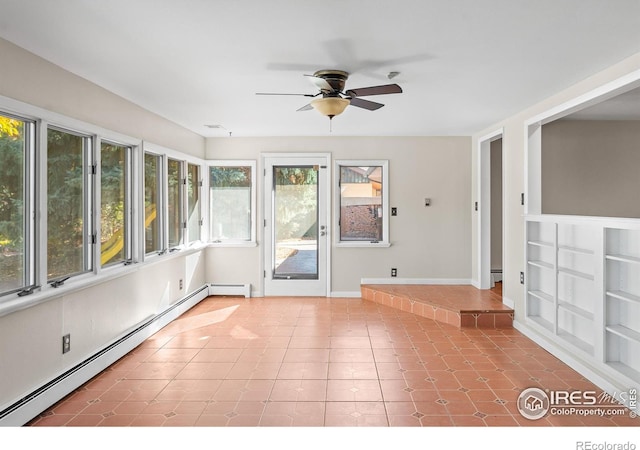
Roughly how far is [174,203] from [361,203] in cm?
274

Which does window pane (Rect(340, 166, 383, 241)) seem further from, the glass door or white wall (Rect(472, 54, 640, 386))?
white wall (Rect(472, 54, 640, 386))

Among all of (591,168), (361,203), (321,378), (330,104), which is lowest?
(321,378)

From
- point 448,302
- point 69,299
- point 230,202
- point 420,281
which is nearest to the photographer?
point 69,299

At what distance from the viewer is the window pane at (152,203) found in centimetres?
490

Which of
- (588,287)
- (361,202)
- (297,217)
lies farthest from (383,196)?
(588,287)

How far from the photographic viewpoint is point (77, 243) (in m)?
3.63

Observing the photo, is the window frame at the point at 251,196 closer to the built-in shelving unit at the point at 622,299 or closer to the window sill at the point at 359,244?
the window sill at the point at 359,244

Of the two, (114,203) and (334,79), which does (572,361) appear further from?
(114,203)

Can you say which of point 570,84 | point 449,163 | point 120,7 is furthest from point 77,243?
point 449,163

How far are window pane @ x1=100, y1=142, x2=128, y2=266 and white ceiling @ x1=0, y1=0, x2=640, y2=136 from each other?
600 millimetres

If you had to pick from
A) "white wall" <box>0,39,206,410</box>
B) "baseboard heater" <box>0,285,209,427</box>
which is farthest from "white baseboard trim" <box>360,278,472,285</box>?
"white wall" <box>0,39,206,410</box>

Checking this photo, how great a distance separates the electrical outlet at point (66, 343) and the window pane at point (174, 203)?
2.33 m

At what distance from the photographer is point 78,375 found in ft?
11.1
